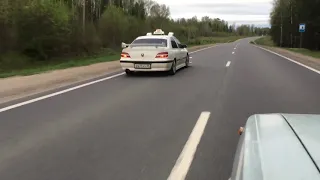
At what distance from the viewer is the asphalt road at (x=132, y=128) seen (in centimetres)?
473

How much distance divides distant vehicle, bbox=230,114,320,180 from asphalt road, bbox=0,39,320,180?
1.89m

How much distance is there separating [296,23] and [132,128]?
81973 millimetres

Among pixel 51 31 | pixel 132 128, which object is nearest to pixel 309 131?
pixel 132 128

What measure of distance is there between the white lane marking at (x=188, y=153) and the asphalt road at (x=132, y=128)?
0.20 ft

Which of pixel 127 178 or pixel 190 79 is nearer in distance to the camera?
pixel 127 178

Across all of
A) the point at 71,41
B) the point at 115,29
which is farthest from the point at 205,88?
the point at 115,29

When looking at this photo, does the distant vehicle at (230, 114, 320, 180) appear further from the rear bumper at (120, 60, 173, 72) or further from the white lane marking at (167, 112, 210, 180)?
the rear bumper at (120, 60, 173, 72)

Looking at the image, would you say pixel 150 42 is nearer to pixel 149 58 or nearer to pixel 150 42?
pixel 150 42

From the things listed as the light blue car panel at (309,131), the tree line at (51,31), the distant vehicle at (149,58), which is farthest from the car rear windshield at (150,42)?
the tree line at (51,31)

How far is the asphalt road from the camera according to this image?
473cm

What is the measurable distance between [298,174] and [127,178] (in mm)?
2857

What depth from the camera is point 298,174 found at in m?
1.77

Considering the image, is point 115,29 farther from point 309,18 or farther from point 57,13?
point 309,18

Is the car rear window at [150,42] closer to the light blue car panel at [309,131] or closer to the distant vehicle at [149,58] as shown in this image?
the distant vehicle at [149,58]
